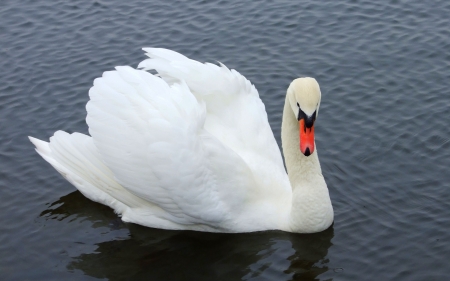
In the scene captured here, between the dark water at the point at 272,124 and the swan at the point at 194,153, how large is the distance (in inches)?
14.2

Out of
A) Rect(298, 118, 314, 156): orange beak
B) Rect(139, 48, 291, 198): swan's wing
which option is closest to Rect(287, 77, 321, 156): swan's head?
Rect(298, 118, 314, 156): orange beak

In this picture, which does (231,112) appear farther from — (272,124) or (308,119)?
(272,124)

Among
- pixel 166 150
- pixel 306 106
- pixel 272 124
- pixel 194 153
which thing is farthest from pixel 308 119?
pixel 272 124

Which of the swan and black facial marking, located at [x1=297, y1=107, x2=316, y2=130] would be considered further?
the swan

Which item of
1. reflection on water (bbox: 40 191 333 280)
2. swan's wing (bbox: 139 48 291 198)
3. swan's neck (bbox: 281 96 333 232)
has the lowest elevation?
reflection on water (bbox: 40 191 333 280)

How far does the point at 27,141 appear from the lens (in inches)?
449

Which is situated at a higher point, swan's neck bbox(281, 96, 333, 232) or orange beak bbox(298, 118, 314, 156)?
orange beak bbox(298, 118, 314, 156)

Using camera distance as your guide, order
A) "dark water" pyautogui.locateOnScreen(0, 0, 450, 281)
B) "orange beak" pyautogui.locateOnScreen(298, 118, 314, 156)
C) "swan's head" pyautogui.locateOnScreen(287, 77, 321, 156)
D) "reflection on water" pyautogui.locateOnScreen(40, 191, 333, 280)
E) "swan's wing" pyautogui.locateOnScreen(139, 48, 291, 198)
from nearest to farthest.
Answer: "swan's head" pyautogui.locateOnScreen(287, 77, 321, 156), "orange beak" pyautogui.locateOnScreen(298, 118, 314, 156), "reflection on water" pyautogui.locateOnScreen(40, 191, 333, 280), "dark water" pyautogui.locateOnScreen(0, 0, 450, 281), "swan's wing" pyautogui.locateOnScreen(139, 48, 291, 198)

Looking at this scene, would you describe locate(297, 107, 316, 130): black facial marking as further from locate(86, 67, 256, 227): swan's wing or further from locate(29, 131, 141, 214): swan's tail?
locate(29, 131, 141, 214): swan's tail

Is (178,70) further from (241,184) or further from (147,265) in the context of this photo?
(147,265)

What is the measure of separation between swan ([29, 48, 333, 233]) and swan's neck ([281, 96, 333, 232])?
0.04 ft

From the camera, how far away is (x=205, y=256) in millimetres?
9023

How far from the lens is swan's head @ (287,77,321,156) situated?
8.09 meters

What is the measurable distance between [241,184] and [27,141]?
13.2 ft
